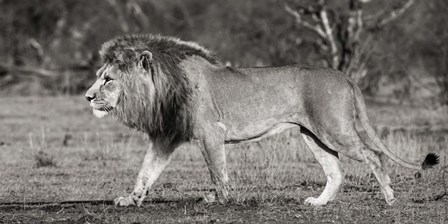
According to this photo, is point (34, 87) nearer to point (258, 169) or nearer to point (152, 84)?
point (258, 169)

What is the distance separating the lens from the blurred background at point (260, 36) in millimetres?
21188

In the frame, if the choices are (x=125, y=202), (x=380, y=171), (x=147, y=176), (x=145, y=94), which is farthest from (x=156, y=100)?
(x=380, y=171)

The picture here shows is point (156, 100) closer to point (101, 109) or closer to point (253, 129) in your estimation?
point (101, 109)

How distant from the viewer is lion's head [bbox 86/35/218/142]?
8.75 metres

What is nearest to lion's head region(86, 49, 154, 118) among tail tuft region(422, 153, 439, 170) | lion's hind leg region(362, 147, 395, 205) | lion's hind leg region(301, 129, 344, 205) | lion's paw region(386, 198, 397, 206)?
lion's hind leg region(301, 129, 344, 205)

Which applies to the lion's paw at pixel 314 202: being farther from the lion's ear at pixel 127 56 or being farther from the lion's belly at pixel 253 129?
the lion's ear at pixel 127 56

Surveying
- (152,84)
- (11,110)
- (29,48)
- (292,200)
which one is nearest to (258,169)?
(292,200)

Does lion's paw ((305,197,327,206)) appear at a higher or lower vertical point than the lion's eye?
lower

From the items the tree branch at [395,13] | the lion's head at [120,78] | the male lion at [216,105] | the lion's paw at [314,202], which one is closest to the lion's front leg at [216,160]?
the male lion at [216,105]

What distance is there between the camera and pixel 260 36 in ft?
Result: 90.5

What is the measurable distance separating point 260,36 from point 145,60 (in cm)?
1897

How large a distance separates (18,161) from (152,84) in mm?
5215

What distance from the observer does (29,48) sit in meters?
40.6

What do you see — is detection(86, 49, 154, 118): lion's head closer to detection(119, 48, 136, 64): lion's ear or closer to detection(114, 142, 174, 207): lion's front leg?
detection(119, 48, 136, 64): lion's ear
